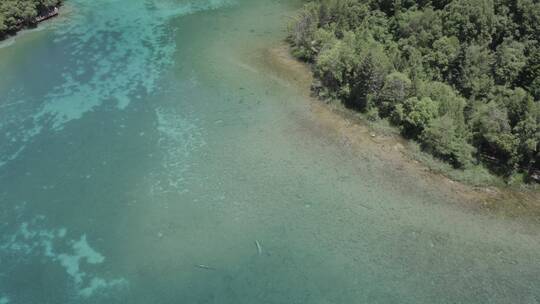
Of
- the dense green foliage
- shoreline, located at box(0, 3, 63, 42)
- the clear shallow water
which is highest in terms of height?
shoreline, located at box(0, 3, 63, 42)

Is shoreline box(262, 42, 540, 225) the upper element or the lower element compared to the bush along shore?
lower

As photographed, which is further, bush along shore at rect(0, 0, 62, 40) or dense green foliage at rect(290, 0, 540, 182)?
bush along shore at rect(0, 0, 62, 40)

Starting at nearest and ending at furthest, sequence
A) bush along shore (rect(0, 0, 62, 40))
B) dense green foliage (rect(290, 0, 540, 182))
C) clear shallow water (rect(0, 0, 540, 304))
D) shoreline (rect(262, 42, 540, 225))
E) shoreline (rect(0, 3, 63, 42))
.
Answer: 1. clear shallow water (rect(0, 0, 540, 304))
2. shoreline (rect(262, 42, 540, 225))
3. dense green foliage (rect(290, 0, 540, 182))
4. bush along shore (rect(0, 0, 62, 40))
5. shoreline (rect(0, 3, 63, 42))

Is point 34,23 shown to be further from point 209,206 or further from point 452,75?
point 452,75

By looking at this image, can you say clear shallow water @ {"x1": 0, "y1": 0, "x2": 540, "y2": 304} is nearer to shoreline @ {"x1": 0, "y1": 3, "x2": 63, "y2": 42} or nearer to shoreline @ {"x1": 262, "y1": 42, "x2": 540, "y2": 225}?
shoreline @ {"x1": 262, "y1": 42, "x2": 540, "y2": 225}

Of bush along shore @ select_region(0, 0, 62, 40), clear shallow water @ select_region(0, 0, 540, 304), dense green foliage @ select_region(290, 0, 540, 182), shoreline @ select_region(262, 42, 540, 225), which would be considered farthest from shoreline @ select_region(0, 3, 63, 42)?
dense green foliage @ select_region(290, 0, 540, 182)

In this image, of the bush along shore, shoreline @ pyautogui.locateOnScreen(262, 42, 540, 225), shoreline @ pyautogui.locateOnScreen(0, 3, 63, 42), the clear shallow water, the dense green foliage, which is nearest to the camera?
the clear shallow water
